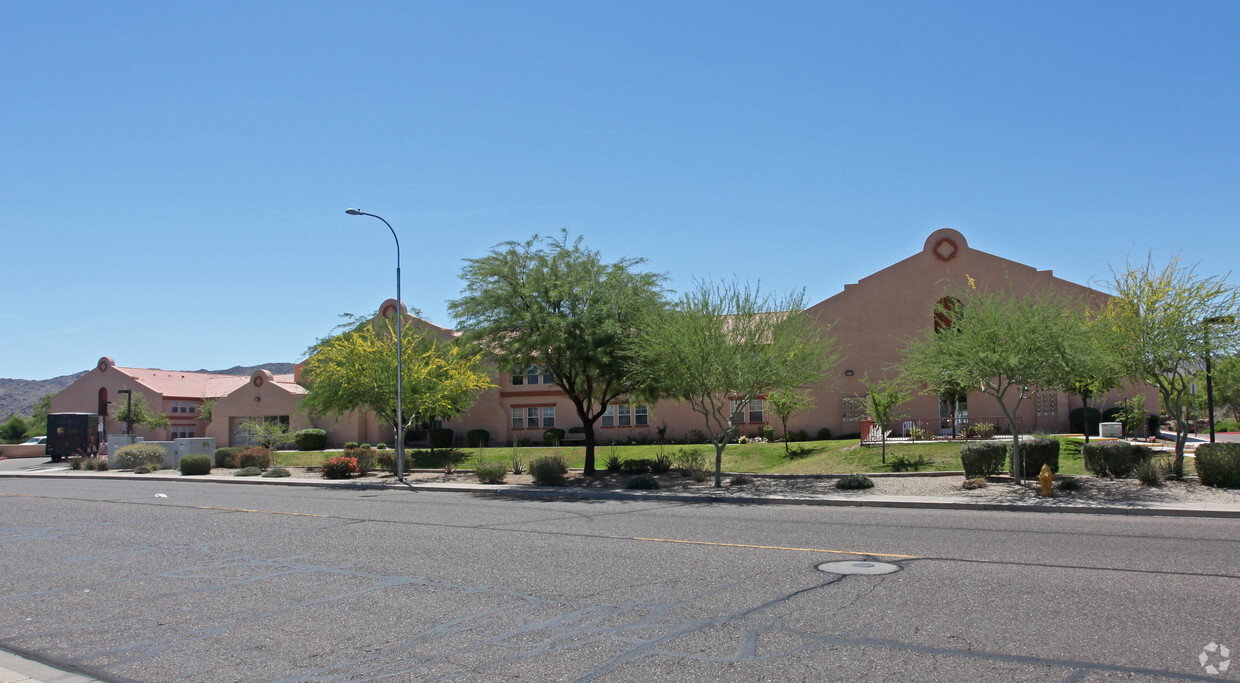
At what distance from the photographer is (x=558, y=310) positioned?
27.6 metres

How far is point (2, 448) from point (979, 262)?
218ft

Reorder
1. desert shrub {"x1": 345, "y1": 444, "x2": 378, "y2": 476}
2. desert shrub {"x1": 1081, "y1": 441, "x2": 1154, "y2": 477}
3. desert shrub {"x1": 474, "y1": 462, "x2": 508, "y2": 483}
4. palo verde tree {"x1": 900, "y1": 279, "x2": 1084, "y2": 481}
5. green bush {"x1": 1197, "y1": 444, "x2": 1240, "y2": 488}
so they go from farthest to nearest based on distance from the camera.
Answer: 1. desert shrub {"x1": 345, "y1": 444, "x2": 378, "y2": 476}
2. desert shrub {"x1": 474, "y1": 462, "x2": 508, "y2": 483}
3. desert shrub {"x1": 1081, "y1": 441, "x2": 1154, "y2": 477}
4. palo verde tree {"x1": 900, "y1": 279, "x2": 1084, "y2": 481}
5. green bush {"x1": 1197, "y1": 444, "x2": 1240, "y2": 488}

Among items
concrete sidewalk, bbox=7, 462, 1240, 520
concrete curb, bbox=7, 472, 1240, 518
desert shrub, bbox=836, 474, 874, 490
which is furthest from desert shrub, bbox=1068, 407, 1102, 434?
concrete curb, bbox=7, 472, 1240, 518

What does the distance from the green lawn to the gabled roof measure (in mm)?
30509

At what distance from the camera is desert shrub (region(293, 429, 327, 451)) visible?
50281 mm

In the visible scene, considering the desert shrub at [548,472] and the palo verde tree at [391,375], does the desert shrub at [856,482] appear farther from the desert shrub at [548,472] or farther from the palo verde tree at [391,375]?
the palo verde tree at [391,375]

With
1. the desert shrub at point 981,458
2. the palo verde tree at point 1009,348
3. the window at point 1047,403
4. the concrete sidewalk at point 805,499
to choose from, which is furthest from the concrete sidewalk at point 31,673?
the window at point 1047,403

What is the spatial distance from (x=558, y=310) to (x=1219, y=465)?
59.2ft

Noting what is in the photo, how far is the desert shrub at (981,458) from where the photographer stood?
22562 mm

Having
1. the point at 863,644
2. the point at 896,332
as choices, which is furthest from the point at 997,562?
the point at 896,332

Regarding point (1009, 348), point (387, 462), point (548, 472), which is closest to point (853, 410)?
point (548, 472)

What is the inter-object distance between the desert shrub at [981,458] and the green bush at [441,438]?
1313 inches

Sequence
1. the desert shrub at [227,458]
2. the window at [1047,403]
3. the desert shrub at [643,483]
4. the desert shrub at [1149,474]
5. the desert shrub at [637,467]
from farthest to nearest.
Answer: the desert shrub at [227,458] → the window at [1047,403] → the desert shrub at [637,467] → the desert shrub at [643,483] → the desert shrub at [1149,474]

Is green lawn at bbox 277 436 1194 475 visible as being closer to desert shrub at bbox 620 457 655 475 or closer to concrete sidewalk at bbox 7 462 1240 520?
desert shrub at bbox 620 457 655 475
